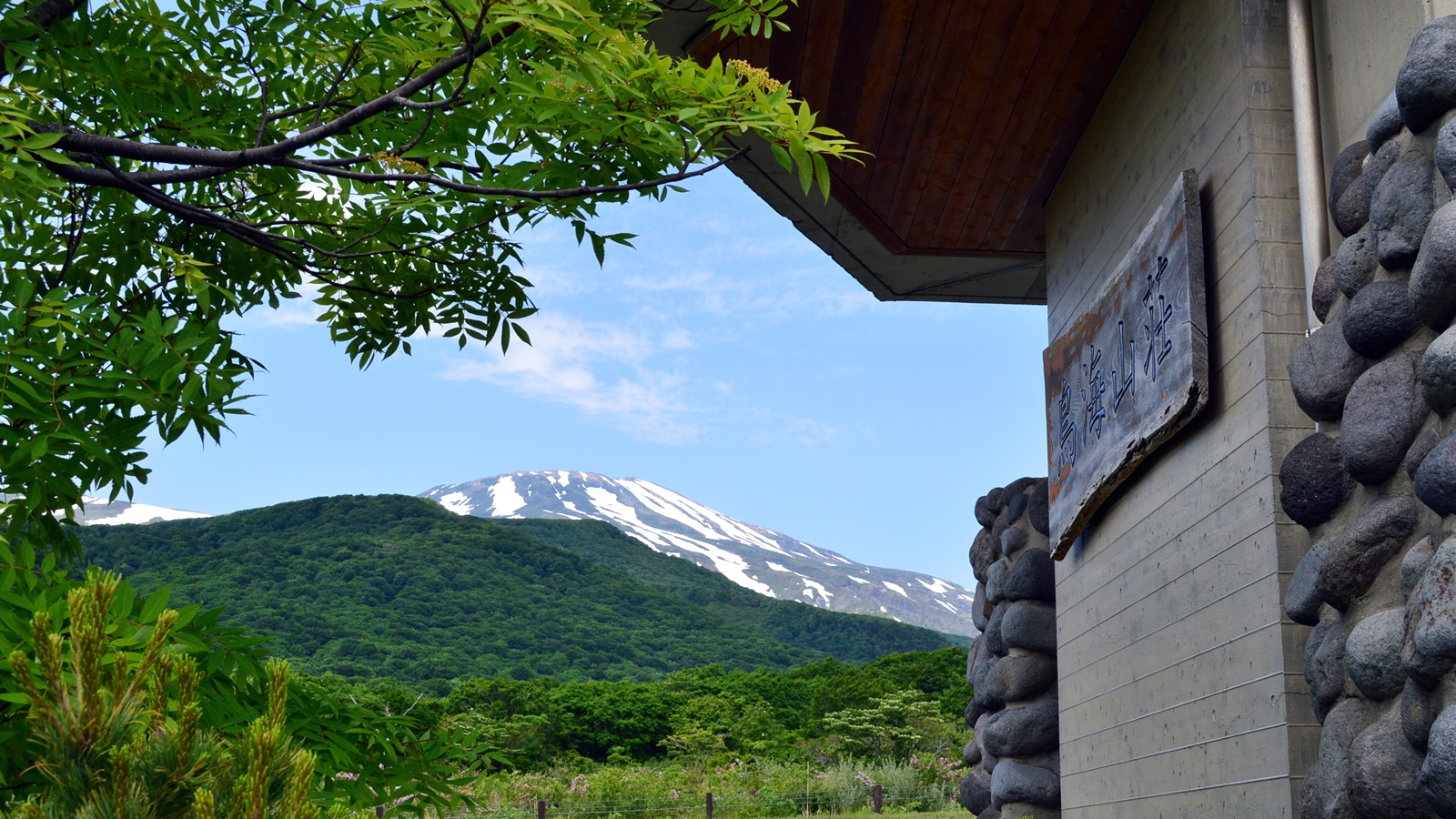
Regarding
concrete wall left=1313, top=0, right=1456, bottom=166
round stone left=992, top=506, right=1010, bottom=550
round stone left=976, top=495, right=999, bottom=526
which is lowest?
round stone left=992, top=506, right=1010, bottom=550

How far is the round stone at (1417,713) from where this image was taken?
253cm

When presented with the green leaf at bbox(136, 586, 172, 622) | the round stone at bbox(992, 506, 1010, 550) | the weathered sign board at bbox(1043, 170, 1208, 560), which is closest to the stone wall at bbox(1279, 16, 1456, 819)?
the weathered sign board at bbox(1043, 170, 1208, 560)

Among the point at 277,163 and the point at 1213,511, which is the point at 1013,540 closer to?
the point at 1213,511

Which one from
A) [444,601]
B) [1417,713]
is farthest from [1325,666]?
[444,601]

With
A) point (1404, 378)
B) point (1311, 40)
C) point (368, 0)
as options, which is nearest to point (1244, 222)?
point (1311, 40)

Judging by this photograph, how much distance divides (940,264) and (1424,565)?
5.68m

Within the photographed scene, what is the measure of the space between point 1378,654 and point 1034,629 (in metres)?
4.30

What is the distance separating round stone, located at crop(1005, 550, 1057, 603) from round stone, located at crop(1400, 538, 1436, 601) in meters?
4.25

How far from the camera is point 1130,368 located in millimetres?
5066

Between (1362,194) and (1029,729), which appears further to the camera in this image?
(1029,729)

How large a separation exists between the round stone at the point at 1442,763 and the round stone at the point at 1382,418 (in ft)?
2.30

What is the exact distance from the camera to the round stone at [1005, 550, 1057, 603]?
703 centimetres

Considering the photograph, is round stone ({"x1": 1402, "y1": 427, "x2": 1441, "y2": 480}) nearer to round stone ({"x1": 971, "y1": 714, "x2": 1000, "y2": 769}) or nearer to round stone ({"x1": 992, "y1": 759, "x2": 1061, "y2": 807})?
round stone ({"x1": 992, "y1": 759, "x2": 1061, "y2": 807})

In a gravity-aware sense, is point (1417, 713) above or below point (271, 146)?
below
